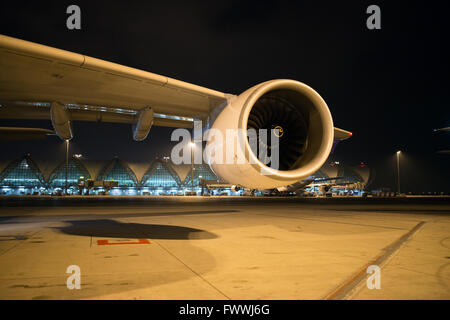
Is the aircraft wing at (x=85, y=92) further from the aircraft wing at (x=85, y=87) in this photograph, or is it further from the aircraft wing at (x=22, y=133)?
the aircraft wing at (x=22, y=133)

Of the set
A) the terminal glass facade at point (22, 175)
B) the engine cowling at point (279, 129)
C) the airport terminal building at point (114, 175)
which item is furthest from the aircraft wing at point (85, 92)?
the terminal glass facade at point (22, 175)

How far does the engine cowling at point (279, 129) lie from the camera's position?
552 centimetres

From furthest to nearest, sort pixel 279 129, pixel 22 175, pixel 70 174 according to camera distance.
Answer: pixel 70 174, pixel 22 175, pixel 279 129

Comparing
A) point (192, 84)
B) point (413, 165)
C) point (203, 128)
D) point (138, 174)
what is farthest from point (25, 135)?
point (413, 165)

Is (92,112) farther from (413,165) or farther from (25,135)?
(413,165)

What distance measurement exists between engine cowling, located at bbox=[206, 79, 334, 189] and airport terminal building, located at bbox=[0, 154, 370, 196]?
72.3 metres

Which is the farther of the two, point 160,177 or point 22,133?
point 160,177

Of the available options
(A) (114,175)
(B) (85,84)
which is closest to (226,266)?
(B) (85,84)

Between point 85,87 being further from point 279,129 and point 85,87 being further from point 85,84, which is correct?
point 279,129

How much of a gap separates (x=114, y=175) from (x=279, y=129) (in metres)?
84.5

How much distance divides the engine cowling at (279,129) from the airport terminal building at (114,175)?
7235cm

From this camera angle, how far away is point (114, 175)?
85688 mm

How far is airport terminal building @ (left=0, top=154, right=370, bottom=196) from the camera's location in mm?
80312

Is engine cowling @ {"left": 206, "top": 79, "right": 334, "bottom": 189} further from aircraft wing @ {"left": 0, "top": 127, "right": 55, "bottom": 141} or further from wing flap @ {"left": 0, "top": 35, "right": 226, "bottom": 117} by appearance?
aircraft wing @ {"left": 0, "top": 127, "right": 55, "bottom": 141}
